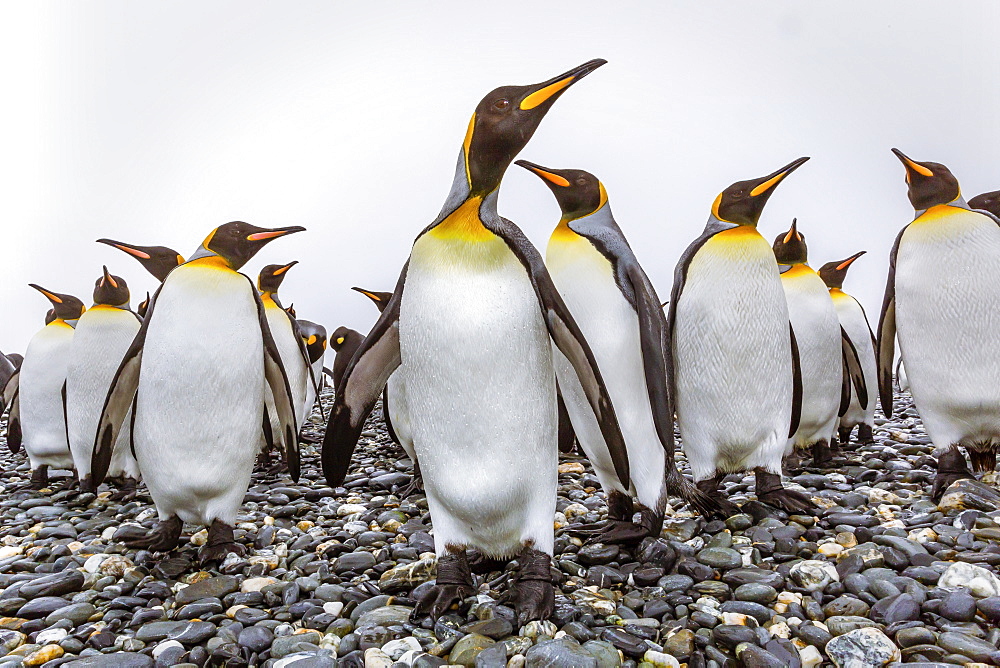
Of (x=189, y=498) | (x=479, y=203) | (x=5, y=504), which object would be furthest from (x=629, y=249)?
(x=5, y=504)

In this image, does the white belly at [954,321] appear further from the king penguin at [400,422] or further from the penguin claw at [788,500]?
the king penguin at [400,422]

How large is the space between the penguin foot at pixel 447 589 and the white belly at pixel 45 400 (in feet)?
13.5

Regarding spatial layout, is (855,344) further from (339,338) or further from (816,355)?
(339,338)

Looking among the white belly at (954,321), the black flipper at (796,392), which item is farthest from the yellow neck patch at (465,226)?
the white belly at (954,321)

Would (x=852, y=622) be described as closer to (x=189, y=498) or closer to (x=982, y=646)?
(x=982, y=646)

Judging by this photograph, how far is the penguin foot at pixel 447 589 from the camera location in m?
2.14

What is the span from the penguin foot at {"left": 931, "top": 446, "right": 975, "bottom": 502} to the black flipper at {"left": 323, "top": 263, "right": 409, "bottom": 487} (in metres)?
2.76

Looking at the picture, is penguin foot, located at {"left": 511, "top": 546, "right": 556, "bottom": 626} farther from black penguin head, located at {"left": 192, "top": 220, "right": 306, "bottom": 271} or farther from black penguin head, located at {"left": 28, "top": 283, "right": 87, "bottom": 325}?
black penguin head, located at {"left": 28, "top": 283, "right": 87, "bottom": 325}

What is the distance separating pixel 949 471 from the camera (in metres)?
3.46

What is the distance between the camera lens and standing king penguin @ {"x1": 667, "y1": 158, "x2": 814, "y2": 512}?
127 inches

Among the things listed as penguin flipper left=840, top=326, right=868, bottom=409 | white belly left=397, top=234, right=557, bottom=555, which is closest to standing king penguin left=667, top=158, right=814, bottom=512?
white belly left=397, top=234, right=557, bottom=555

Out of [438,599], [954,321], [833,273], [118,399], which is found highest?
[833,273]

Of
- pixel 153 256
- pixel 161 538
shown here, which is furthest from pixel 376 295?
pixel 161 538

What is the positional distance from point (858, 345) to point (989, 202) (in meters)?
1.49
